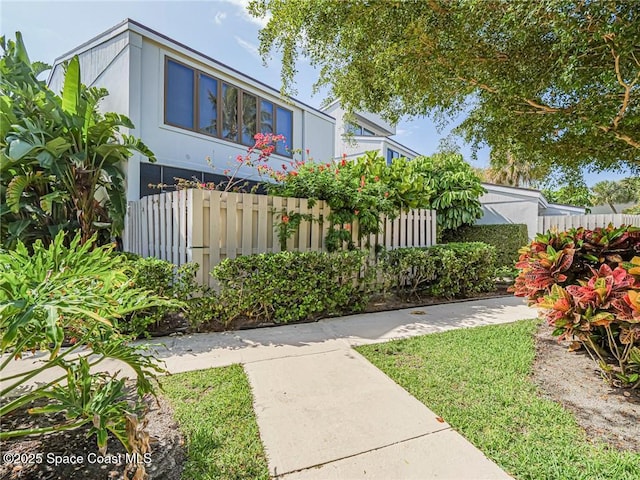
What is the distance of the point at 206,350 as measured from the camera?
3.62 metres

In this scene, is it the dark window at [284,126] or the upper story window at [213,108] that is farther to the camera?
the dark window at [284,126]

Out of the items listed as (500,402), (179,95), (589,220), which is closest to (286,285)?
(500,402)

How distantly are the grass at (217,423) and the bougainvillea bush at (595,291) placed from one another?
2.83 m

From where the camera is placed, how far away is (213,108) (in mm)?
→ 8352

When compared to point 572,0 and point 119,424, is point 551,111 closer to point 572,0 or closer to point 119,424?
point 572,0

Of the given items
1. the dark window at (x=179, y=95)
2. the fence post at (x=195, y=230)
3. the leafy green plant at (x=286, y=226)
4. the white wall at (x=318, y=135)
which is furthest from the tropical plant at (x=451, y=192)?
Answer: the fence post at (x=195, y=230)

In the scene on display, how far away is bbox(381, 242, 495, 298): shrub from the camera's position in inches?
233

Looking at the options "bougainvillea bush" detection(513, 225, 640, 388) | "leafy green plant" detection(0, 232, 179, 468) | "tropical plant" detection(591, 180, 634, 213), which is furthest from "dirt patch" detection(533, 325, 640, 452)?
"tropical plant" detection(591, 180, 634, 213)

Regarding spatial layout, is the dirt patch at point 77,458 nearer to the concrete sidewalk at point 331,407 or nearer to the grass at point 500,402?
the concrete sidewalk at point 331,407

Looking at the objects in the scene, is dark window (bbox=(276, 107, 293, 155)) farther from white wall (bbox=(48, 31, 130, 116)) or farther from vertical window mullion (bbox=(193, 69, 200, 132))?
white wall (bbox=(48, 31, 130, 116))

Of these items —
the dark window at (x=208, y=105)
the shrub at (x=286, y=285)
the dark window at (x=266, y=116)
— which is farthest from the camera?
the dark window at (x=266, y=116)

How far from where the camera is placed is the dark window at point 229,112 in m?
8.59

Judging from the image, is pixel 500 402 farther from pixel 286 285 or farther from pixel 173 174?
pixel 173 174

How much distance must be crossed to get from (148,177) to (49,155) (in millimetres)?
2282
